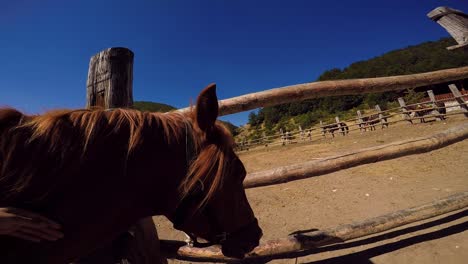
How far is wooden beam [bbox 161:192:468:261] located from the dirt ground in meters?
0.35

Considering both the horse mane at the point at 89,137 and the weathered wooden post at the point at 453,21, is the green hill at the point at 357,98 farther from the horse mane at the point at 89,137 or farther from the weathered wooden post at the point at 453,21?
the horse mane at the point at 89,137

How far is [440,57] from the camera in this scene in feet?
145

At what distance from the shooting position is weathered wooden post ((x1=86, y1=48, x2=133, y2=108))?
6.55ft

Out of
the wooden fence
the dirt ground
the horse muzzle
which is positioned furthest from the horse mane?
the dirt ground

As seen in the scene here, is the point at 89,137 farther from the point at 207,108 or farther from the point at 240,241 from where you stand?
the point at 240,241

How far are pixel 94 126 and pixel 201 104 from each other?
0.45 metres

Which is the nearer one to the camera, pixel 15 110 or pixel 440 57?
pixel 15 110

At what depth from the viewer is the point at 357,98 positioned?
47156mm

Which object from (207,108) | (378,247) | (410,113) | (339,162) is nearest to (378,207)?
(378,247)

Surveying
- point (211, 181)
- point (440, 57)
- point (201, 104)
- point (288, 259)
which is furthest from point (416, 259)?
point (440, 57)

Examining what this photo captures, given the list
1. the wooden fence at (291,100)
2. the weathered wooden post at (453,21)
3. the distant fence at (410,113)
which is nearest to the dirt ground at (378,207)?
the wooden fence at (291,100)

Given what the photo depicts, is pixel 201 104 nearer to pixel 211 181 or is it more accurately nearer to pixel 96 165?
pixel 211 181

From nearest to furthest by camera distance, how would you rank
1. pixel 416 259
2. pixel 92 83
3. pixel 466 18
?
pixel 92 83, pixel 416 259, pixel 466 18

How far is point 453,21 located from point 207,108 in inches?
128
